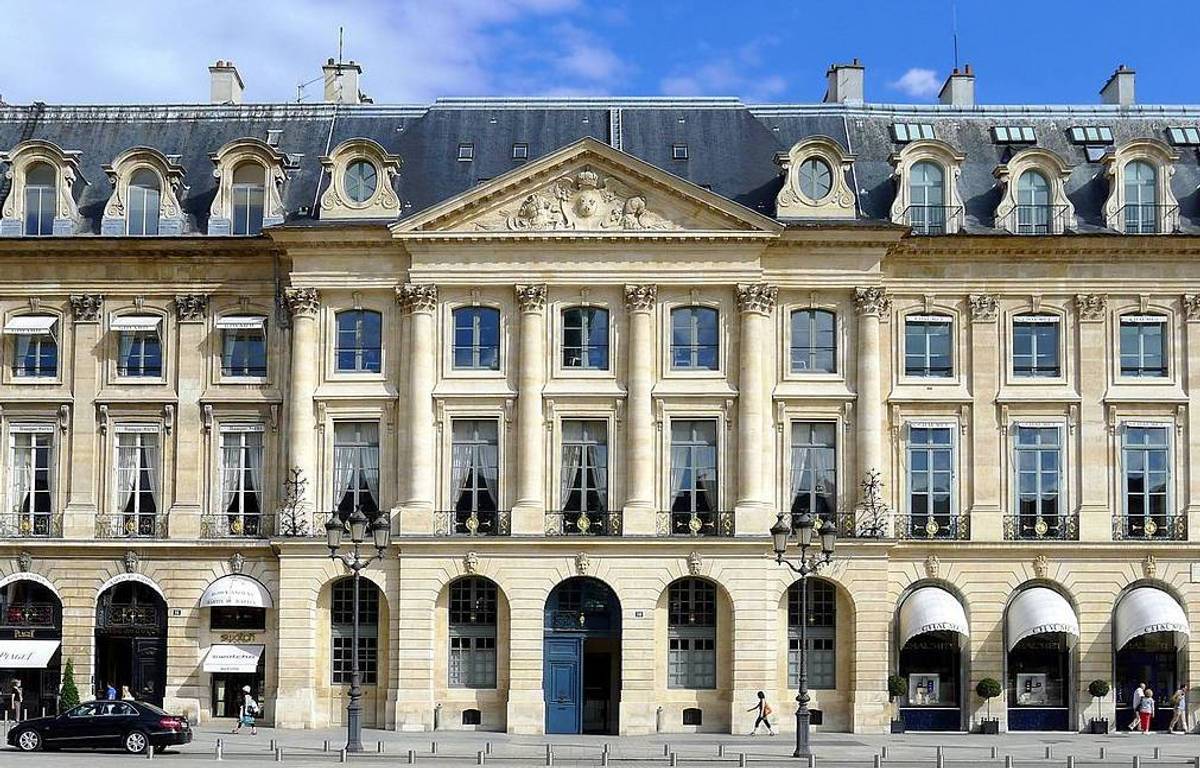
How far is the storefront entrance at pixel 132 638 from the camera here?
180 feet

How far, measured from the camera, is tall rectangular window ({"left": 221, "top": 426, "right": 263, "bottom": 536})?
5541 centimetres

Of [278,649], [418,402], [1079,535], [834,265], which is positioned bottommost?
[278,649]

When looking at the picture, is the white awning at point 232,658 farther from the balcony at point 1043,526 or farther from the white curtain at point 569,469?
the balcony at point 1043,526

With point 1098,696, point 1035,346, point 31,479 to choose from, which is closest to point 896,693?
point 1098,696

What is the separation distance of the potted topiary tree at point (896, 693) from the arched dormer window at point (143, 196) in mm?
25212

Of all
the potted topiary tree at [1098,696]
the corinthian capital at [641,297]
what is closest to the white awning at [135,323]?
the corinthian capital at [641,297]

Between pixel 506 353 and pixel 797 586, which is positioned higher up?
pixel 506 353

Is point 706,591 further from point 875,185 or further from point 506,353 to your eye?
point 875,185

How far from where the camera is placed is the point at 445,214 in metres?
54.0

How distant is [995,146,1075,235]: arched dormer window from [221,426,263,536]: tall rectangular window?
23.4 m

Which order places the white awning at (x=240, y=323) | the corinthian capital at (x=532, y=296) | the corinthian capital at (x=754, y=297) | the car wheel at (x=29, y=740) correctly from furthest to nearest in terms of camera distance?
the white awning at (x=240, y=323)
the corinthian capital at (x=532, y=296)
the corinthian capital at (x=754, y=297)
the car wheel at (x=29, y=740)

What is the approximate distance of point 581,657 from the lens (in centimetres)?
5334

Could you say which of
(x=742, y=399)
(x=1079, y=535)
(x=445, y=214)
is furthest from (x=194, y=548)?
(x=1079, y=535)

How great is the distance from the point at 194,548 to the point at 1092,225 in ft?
93.7
